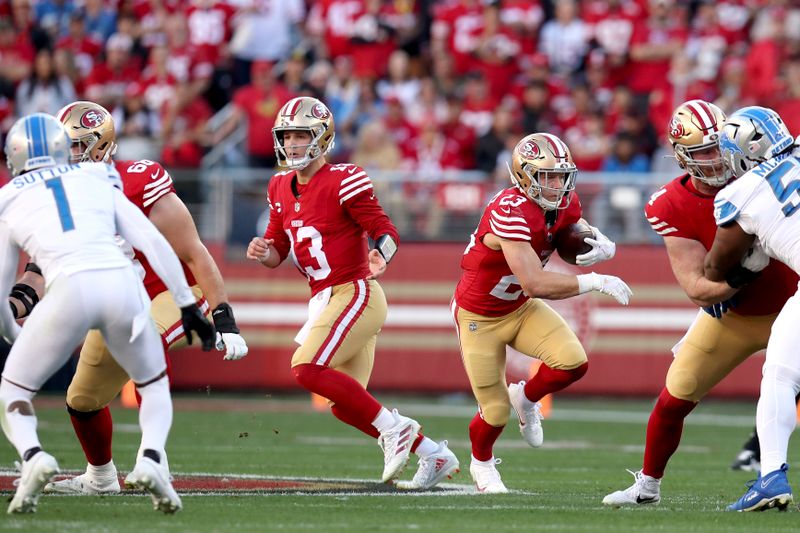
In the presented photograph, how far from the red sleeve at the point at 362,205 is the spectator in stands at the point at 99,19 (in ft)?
31.9

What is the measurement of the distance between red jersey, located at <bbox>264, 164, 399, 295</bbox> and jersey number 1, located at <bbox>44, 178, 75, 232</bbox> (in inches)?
71.0

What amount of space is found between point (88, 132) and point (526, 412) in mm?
2678

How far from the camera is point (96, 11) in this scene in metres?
16.3

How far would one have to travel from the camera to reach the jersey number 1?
564 centimetres

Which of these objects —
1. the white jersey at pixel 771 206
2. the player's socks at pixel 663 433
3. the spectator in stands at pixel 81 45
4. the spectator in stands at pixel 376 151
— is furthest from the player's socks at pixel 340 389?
the spectator in stands at pixel 81 45

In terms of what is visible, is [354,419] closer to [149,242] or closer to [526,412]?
[526,412]

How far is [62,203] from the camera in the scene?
18.6 ft

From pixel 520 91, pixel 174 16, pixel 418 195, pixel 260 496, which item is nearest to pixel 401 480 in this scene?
pixel 260 496

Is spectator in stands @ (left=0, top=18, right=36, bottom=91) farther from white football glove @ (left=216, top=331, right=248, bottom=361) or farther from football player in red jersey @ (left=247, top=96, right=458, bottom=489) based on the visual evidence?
white football glove @ (left=216, top=331, right=248, bottom=361)

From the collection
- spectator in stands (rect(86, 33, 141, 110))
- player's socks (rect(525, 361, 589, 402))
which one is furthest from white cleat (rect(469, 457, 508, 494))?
spectator in stands (rect(86, 33, 141, 110))

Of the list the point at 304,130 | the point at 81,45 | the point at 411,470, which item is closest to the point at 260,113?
the point at 81,45

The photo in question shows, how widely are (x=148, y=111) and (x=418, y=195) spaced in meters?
3.69

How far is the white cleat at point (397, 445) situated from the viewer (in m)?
6.83

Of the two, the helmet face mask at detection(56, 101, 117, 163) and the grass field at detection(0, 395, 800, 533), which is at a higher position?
the helmet face mask at detection(56, 101, 117, 163)
